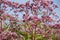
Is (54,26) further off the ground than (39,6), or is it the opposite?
(39,6)

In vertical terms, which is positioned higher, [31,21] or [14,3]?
[14,3]

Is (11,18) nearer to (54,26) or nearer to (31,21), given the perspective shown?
(31,21)

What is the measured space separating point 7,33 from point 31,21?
29.1 inches

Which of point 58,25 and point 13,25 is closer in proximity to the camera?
point 58,25

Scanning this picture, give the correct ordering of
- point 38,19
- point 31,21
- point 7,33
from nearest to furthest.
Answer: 1. point 7,33
2. point 38,19
3. point 31,21

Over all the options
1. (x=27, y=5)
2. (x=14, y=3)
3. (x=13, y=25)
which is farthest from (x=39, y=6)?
(x=13, y=25)

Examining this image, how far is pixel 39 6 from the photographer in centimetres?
378

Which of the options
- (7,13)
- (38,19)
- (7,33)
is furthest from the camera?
(7,13)

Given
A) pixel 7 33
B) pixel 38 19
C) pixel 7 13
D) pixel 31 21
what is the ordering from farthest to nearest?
1. pixel 7 13
2. pixel 31 21
3. pixel 38 19
4. pixel 7 33

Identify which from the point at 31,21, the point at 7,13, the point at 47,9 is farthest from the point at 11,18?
the point at 47,9

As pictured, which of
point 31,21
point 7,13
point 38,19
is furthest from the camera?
point 7,13

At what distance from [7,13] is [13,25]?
0.34 metres

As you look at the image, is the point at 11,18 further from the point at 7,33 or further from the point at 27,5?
the point at 7,33

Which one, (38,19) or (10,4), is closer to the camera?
(38,19)
